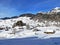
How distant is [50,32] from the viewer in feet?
133

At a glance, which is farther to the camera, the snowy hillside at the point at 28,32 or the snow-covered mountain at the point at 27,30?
the snow-covered mountain at the point at 27,30

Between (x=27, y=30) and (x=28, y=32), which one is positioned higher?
(x=27, y=30)

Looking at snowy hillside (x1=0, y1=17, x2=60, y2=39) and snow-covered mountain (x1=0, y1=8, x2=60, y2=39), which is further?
snow-covered mountain (x1=0, y1=8, x2=60, y2=39)

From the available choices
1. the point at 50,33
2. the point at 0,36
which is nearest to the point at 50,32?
the point at 50,33

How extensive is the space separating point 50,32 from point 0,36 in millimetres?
9873

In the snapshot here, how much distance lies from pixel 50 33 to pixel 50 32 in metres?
0.47

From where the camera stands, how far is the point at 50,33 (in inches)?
1583

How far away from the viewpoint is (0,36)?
3825 centimetres

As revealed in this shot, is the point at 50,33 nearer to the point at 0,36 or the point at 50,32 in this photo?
the point at 50,32

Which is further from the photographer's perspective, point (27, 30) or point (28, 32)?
point (27, 30)

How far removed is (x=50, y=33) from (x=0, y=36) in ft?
31.9
